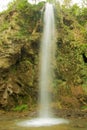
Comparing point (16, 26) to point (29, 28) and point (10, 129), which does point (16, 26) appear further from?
point (10, 129)

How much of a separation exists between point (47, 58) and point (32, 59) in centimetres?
90

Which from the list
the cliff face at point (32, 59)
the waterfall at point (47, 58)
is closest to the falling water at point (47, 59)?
the waterfall at point (47, 58)

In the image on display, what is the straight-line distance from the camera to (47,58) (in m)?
15.3

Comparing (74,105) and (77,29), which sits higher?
(77,29)

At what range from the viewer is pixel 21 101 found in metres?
14.9

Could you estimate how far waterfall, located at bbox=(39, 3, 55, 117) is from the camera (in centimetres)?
1428

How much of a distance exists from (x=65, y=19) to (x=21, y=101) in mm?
5897

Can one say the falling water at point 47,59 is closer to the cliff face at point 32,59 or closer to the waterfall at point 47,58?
the waterfall at point 47,58

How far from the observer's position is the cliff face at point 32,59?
14.5m

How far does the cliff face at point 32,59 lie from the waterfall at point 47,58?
1.00ft

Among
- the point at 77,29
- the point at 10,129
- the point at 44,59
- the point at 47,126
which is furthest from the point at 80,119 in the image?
the point at 77,29

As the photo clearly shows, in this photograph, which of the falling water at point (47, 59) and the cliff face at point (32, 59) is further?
the cliff face at point (32, 59)

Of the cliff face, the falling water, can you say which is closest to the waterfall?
the falling water

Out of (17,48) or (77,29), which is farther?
(77,29)
